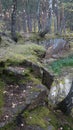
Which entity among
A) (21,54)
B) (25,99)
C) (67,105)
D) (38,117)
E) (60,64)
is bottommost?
(60,64)

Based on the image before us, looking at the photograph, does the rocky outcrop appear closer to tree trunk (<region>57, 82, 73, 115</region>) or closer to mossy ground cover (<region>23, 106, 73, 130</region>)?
mossy ground cover (<region>23, 106, 73, 130</region>)

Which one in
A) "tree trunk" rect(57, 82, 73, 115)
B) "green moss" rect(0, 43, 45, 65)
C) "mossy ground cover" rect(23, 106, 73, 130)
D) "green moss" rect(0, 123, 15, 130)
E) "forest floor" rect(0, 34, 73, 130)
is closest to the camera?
"green moss" rect(0, 123, 15, 130)

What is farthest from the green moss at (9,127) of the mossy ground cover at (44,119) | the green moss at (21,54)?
the green moss at (21,54)

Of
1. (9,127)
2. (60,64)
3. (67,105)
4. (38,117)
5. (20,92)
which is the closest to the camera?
(9,127)

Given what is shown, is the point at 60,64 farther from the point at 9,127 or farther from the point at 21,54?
the point at 9,127

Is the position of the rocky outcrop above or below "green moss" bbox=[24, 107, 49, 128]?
above

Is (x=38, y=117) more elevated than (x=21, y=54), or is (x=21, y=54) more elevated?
(x=21, y=54)

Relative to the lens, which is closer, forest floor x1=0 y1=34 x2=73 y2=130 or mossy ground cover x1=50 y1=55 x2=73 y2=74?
forest floor x1=0 y1=34 x2=73 y2=130

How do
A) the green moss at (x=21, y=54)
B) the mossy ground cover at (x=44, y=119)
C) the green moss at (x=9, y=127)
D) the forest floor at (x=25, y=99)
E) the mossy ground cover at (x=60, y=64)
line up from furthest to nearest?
the mossy ground cover at (x=60, y=64) → the green moss at (x=21, y=54) → the mossy ground cover at (x=44, y=119) → the forest floor at (x=25, y=99) → the green moss at (x=9, y=127)

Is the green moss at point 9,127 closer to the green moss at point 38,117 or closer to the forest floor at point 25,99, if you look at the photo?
the forest floor at point 25,99

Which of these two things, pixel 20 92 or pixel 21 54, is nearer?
pixel 20 92

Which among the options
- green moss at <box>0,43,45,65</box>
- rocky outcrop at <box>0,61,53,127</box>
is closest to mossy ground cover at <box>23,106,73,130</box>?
rocky outcrop at <box>0,61,53,127</box>

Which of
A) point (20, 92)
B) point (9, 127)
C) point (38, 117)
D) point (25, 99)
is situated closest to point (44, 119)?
point (38, 117)

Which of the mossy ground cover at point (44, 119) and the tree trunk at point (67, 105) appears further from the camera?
the tree trunk at point (67, 105)
